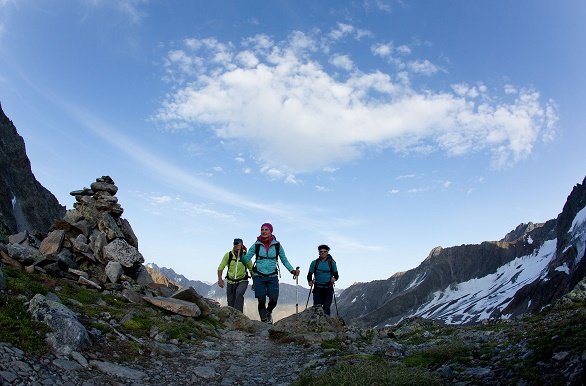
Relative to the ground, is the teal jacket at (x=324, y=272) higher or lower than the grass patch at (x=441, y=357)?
higher

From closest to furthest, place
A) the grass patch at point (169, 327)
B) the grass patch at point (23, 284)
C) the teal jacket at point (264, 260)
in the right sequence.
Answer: the grass patch at point (23, 284)
the grass patch at point (169, 327)
the teal jacket at point (264, 260)

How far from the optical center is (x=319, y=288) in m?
18.1

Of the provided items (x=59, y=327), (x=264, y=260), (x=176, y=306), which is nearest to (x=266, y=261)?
(x=264, y=260)

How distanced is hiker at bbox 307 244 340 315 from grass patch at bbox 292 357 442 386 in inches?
383

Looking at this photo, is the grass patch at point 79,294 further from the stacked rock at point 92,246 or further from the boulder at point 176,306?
the boulder at point 176,306

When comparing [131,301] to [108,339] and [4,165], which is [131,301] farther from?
[4,165]

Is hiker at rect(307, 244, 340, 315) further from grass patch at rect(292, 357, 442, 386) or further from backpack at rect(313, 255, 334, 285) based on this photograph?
grass patch at rect(292, 357, 442, 386)

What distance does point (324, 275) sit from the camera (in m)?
18.0

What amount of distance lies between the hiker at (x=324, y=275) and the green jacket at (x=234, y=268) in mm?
2672

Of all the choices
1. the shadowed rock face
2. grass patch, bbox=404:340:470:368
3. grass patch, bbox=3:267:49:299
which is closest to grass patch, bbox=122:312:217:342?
grass patch, bbox=3:267:49:299

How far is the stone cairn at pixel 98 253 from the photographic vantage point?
14.2 m

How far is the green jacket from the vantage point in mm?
17703

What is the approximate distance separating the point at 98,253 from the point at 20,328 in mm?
9832

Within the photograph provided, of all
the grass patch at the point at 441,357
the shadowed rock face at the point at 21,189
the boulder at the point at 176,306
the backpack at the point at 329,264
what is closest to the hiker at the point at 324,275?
the backpack at the point at 329,264
